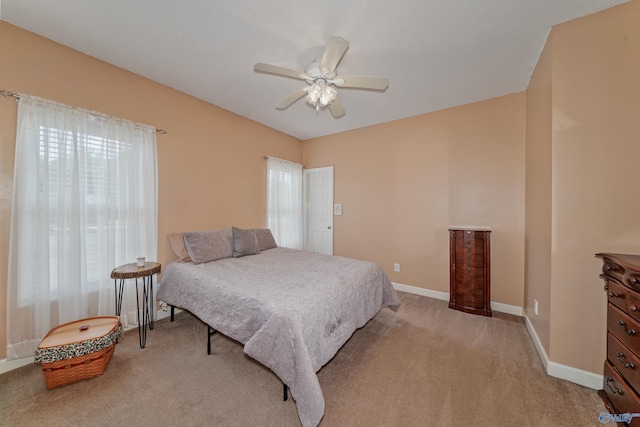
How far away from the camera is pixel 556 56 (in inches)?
70.3

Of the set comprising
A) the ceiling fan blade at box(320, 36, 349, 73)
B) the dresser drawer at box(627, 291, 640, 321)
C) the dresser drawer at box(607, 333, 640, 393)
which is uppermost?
the ceiling fan blade at box(320, 36, 349, 73)

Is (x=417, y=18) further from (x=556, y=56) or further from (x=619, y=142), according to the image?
(x=619, y=142)

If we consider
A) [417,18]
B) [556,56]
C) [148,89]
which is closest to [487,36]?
[556,56]

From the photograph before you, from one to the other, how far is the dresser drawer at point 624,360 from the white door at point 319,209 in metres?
3.39

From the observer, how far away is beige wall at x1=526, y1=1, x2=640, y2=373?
154 centimetres

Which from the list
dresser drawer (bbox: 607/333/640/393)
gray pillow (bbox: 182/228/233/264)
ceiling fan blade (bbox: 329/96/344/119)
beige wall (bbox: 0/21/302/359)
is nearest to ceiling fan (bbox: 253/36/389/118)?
ceiling fan blade (bbox: 329/96/344/119)

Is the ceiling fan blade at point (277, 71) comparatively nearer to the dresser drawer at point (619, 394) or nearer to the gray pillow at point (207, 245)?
the gray pillow at point (207, 245)

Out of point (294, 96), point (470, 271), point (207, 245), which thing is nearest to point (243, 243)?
point (207, 245)

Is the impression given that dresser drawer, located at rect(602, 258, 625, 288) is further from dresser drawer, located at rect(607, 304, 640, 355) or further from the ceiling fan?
the ceiling fan

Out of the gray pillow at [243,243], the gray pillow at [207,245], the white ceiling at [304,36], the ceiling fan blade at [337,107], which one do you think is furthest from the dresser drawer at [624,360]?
the gray pillow at [207,245]

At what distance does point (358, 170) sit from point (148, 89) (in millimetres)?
3135

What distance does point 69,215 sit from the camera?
201cm

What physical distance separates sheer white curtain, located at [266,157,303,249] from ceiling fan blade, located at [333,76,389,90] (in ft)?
7.52

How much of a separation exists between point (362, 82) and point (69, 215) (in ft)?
9.38
